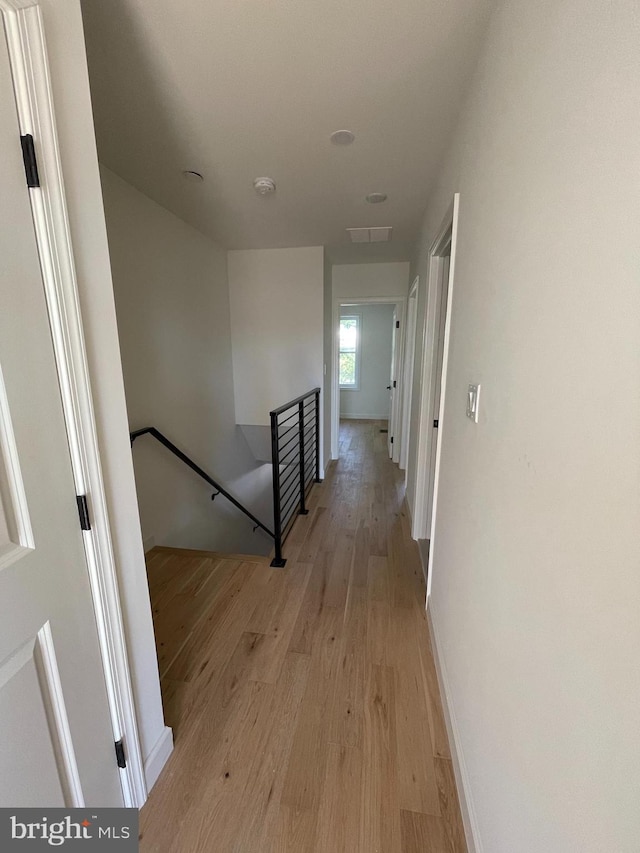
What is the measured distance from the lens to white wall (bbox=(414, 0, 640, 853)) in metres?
0.48

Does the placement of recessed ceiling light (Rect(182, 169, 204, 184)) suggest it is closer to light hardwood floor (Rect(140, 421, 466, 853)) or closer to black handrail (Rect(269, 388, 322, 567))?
black handrail (Rect(269, 388, 322, 567))

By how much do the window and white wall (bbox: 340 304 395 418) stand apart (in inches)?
3.2

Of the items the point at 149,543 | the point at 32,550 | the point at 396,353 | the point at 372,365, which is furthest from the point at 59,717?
the point at 372,365

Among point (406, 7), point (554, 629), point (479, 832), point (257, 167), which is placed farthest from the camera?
point (257, 167)

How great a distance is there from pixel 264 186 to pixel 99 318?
182cm

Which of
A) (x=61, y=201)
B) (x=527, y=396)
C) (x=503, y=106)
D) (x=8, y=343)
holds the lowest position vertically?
(x=527, y=396)

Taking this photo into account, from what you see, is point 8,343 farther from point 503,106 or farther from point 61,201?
point 503,106

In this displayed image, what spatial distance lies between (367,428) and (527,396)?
604cm

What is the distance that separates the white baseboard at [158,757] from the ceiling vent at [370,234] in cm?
354

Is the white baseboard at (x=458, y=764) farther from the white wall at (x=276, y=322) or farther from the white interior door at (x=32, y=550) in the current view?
the white wall at (x=276, y=322)

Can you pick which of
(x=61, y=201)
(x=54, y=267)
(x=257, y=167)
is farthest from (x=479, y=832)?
(x=257, y=167)

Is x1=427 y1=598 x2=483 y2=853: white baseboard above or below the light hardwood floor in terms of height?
above

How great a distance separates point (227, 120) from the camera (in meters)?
1.63
